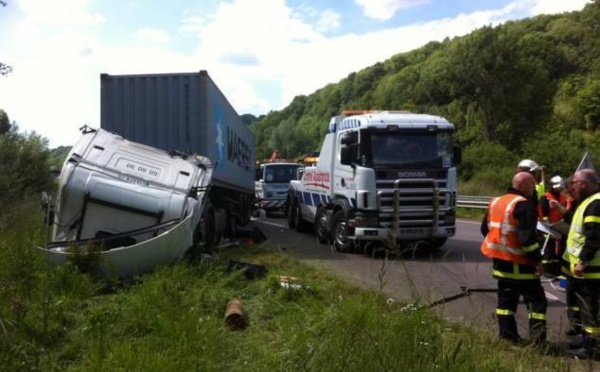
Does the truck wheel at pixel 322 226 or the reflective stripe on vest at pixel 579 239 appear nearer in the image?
the reflective stripe on vest at pixel 579 239

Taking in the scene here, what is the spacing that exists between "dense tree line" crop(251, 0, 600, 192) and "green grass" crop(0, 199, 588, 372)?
23024 mm

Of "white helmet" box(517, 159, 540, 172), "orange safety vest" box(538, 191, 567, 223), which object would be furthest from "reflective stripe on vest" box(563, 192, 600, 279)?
"orange safety vest" box(538, 191, 567, 223)

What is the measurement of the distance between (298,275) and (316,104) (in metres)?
92.6

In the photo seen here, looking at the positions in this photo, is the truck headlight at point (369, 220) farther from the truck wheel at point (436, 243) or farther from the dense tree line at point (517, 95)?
the dense tree line at point (517, 95)

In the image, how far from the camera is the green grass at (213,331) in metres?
3.57

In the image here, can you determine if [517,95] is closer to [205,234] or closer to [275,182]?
[275,182]

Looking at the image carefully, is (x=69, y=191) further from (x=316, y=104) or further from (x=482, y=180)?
(x=316, y=104)

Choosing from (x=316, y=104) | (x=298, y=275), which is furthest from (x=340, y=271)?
(x=316, y=104)

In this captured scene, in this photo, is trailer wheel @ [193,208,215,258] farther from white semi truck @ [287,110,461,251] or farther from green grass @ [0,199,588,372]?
white semi truck @ [287,110,461,251]

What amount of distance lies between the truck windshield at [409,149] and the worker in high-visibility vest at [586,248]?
515 cm

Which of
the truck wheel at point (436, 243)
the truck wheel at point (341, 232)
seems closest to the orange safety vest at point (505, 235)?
the truck wheel at point (341, 232)

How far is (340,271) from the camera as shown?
9.03 m

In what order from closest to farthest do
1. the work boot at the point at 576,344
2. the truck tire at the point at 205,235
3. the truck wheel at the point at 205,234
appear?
1. the work boot at the point at 576,344
2. the truck tire at the point at 205,235
3. the truck wheel at the point at 205,234

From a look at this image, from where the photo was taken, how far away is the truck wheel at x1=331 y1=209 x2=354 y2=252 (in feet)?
36.2
